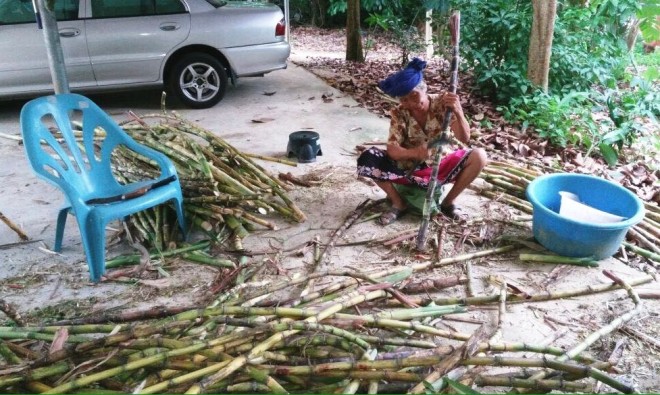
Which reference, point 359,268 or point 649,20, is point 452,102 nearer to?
point 359,268

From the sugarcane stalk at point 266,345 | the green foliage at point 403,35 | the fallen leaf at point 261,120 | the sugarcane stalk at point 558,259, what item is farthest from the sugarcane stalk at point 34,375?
the green foliage at point 403,35

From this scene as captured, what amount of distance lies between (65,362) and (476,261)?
2.33 m

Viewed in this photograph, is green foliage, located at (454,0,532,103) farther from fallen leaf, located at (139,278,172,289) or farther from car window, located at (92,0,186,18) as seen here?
fallen leaf, located at (139,278,172,289)

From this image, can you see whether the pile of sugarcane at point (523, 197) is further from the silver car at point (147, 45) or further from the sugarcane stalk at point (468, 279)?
the silver car at point (147, 45)

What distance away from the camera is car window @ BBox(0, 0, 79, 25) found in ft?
19.2

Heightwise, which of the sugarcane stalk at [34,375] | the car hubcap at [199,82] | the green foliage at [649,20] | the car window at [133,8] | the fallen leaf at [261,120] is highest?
the car window at [133,8]

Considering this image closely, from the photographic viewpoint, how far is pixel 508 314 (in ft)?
9.06

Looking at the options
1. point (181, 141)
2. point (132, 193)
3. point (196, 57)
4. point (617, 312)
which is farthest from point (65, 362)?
point (196, 57)

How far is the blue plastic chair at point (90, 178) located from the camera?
116 inches

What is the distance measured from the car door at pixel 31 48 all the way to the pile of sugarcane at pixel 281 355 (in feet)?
14.6

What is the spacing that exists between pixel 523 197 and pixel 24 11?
573cm

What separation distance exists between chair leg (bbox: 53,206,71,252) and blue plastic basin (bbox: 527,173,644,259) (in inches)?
117

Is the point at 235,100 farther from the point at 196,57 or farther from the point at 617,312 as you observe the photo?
the point at 617,312

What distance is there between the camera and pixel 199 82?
6.55 meters
